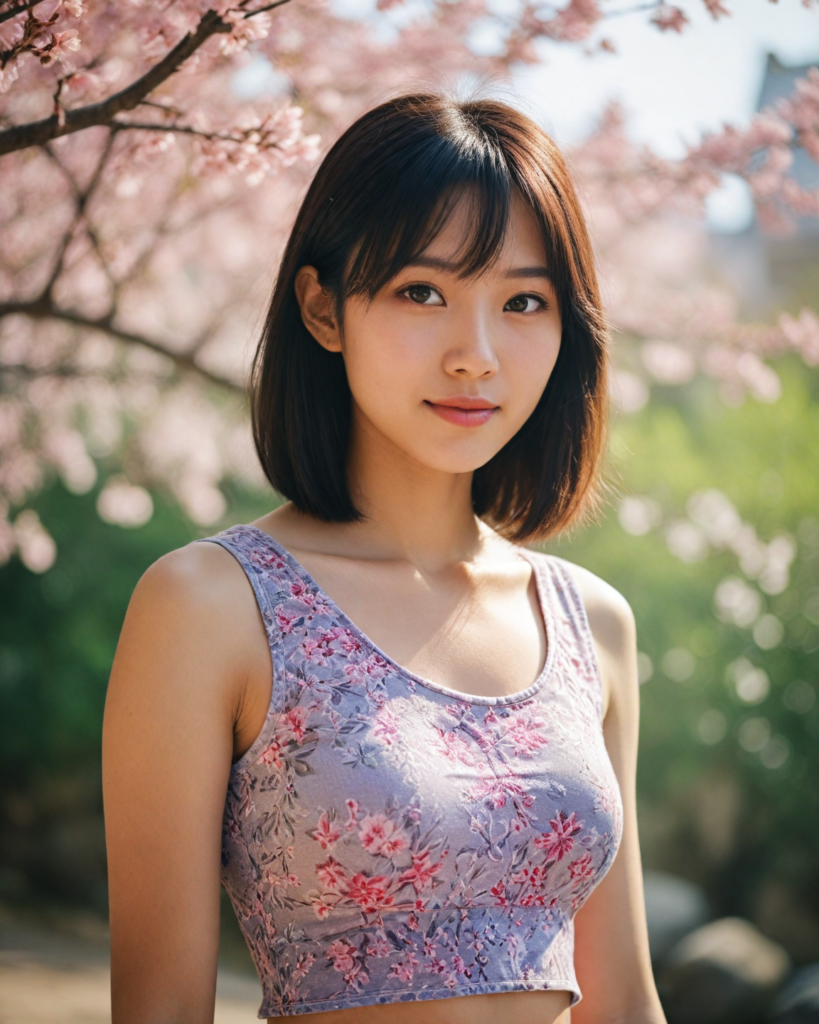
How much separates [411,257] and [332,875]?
824 millimetres

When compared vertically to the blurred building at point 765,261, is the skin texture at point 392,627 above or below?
below

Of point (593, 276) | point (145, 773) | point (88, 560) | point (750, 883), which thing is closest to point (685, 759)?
point (750, 883)

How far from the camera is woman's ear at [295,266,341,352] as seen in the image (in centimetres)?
156

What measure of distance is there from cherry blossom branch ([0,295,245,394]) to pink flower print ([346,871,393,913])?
63.7 inches

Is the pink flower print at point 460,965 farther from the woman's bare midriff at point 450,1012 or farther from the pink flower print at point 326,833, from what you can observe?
the pink flower print at point 326,833

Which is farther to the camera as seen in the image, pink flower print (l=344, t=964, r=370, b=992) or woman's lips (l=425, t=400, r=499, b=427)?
woman's lips (l=425, t=400, r=499, b=427)

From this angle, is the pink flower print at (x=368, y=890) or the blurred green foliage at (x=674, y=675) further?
the blurred green foliage at (x=674, y=675)

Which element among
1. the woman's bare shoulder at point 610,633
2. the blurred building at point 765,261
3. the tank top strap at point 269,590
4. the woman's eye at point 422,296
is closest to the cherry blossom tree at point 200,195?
the woman's eye at point 422,296

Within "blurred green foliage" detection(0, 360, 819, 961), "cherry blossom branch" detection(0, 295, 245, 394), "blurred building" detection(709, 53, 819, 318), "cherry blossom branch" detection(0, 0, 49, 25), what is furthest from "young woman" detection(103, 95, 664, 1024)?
"blurred building" detection(709, 53, 819, 318)

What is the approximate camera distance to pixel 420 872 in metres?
1.28

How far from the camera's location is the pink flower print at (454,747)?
1.34 metres

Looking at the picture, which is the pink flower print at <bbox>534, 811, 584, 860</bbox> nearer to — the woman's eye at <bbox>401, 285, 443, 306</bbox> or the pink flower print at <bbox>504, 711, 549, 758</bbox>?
the pink flower print at <bbox>504, 711, 549, 758</bbox>

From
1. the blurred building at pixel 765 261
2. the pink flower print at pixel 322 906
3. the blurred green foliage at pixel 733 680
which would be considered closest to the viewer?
the pink flower print at pixel 322 906

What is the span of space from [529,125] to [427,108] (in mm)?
167
